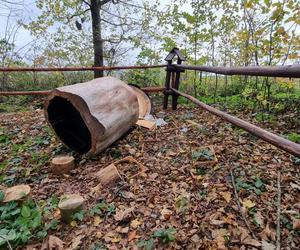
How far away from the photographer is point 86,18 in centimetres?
720

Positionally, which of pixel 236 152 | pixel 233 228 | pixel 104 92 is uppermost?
pixel 104 92

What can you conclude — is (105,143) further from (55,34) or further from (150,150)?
(55,34)

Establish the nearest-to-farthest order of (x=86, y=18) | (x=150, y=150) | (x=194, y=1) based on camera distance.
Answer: (x=150, y=150)
(x=194, y=1)
(x=86, y=18)

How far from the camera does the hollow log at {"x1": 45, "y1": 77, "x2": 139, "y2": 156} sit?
2.44 m

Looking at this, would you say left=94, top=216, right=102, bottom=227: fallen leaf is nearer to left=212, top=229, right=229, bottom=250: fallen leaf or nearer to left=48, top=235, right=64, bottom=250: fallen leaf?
left=48, top=235, right=64, bottom=250: fallen leaf

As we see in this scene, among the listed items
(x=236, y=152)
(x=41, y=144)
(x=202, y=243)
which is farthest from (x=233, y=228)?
(x=41, y=144)

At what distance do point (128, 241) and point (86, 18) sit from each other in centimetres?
703

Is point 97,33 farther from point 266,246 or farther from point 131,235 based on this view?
point 266,246

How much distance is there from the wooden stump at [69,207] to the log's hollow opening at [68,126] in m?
1.03

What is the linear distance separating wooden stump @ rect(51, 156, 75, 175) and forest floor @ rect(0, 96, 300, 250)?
74 millimetres

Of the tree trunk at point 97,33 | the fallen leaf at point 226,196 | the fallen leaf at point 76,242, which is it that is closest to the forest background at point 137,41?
the tree trunk at point 97,33

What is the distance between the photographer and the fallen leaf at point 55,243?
1.68 metres

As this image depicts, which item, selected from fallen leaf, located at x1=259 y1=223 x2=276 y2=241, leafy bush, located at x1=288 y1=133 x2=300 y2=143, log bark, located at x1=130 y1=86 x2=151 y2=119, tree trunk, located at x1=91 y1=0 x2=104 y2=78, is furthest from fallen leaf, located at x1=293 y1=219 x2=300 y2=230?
tree trunk, located at x1=91 y1=0 x2=104 y2=78

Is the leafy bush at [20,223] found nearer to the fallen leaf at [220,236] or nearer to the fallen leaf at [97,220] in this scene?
the fallen leaf at [97,220]
